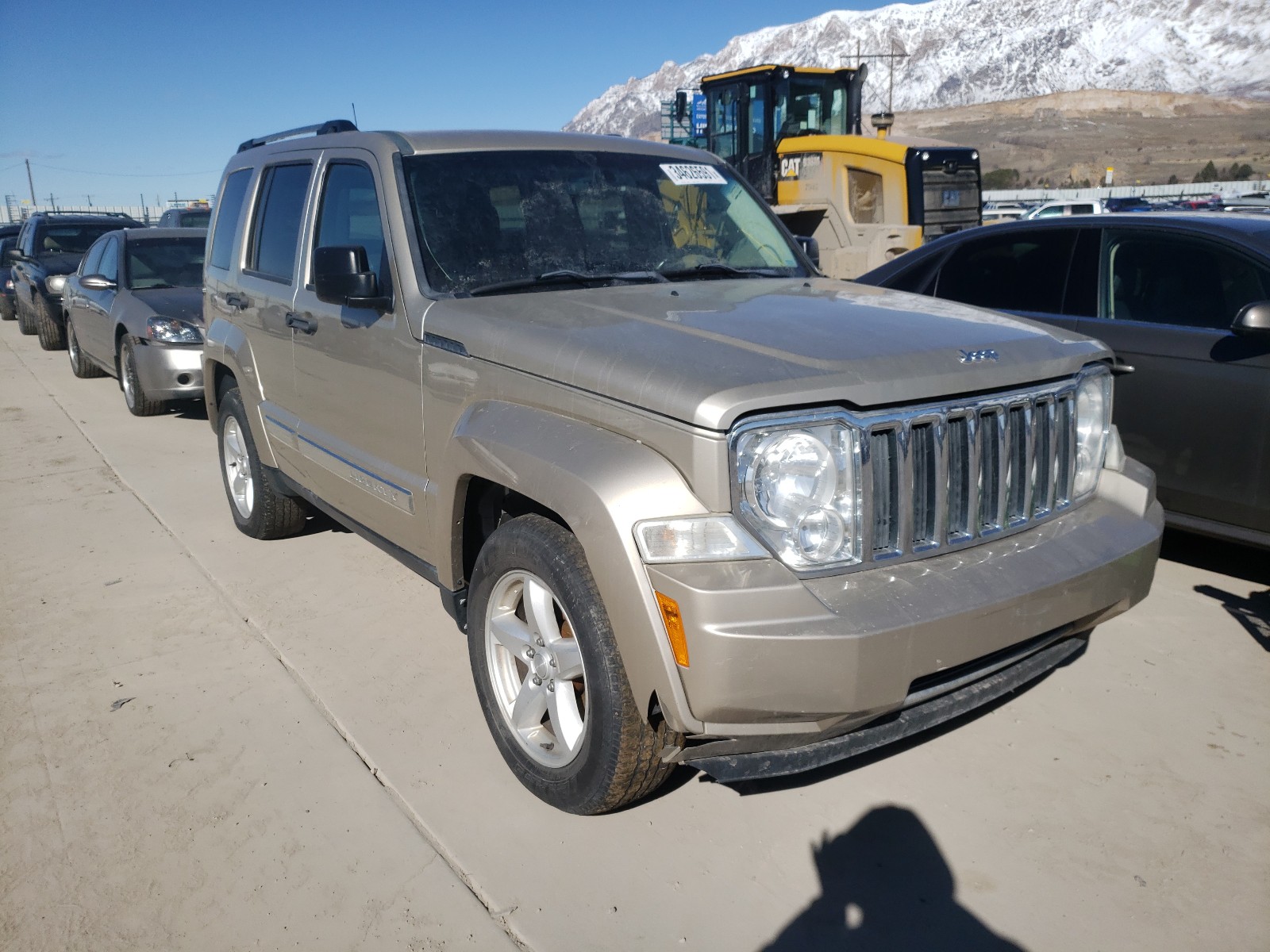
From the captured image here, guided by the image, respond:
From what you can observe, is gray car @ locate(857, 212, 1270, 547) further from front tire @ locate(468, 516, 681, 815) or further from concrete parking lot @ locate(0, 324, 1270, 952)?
front tire @ locate(468, 516, 681, 815)

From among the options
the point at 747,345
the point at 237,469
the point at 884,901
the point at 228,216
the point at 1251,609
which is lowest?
the point at 884,901

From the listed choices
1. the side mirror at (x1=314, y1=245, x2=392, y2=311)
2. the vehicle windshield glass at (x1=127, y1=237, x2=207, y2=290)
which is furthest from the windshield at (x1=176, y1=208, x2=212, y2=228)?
the side mirror at (x1=314, y1=245, x2=392, y2=311)

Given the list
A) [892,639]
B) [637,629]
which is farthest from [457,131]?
[892,639]

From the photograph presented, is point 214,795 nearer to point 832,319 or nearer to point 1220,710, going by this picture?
point 832,319

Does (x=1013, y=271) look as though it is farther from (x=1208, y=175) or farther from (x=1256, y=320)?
(x=1208, y=175)

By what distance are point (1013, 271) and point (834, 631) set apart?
373cm

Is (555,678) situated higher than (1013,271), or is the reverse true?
(1013,271)

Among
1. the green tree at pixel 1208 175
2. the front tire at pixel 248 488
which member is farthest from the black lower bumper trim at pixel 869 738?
the green tree at pixel 1208 175

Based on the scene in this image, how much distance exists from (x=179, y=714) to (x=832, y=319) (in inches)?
106

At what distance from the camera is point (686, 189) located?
165 inches

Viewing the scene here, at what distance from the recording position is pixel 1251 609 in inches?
172

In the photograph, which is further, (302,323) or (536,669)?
(302,323)

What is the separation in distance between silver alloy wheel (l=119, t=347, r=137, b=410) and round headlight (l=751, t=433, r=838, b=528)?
26.4 feet

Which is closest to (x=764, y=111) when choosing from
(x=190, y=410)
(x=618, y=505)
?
(x=190, y=410)
